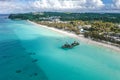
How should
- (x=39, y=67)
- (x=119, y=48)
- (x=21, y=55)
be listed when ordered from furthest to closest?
1. (x=119, y=48)
2. (x=21, y=55)
3. (x=39, y=67)

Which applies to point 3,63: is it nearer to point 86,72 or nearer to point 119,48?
point 86,72

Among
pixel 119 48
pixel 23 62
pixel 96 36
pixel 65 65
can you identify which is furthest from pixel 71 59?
pixel 96 36

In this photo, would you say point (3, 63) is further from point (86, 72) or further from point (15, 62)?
point (86, 72)

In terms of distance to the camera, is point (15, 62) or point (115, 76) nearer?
point (115, 76)

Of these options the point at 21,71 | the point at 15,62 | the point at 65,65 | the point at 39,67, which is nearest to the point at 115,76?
the point at 65,65

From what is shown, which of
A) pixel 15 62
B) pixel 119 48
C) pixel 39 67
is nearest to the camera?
pixel 39 67

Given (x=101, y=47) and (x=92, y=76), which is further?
(x=101, y=47)

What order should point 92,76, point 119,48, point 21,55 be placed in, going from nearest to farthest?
1. point 92,76
2. point 21,55
3. point 119,48

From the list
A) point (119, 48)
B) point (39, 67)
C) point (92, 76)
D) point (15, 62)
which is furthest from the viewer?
point (119, 48)
